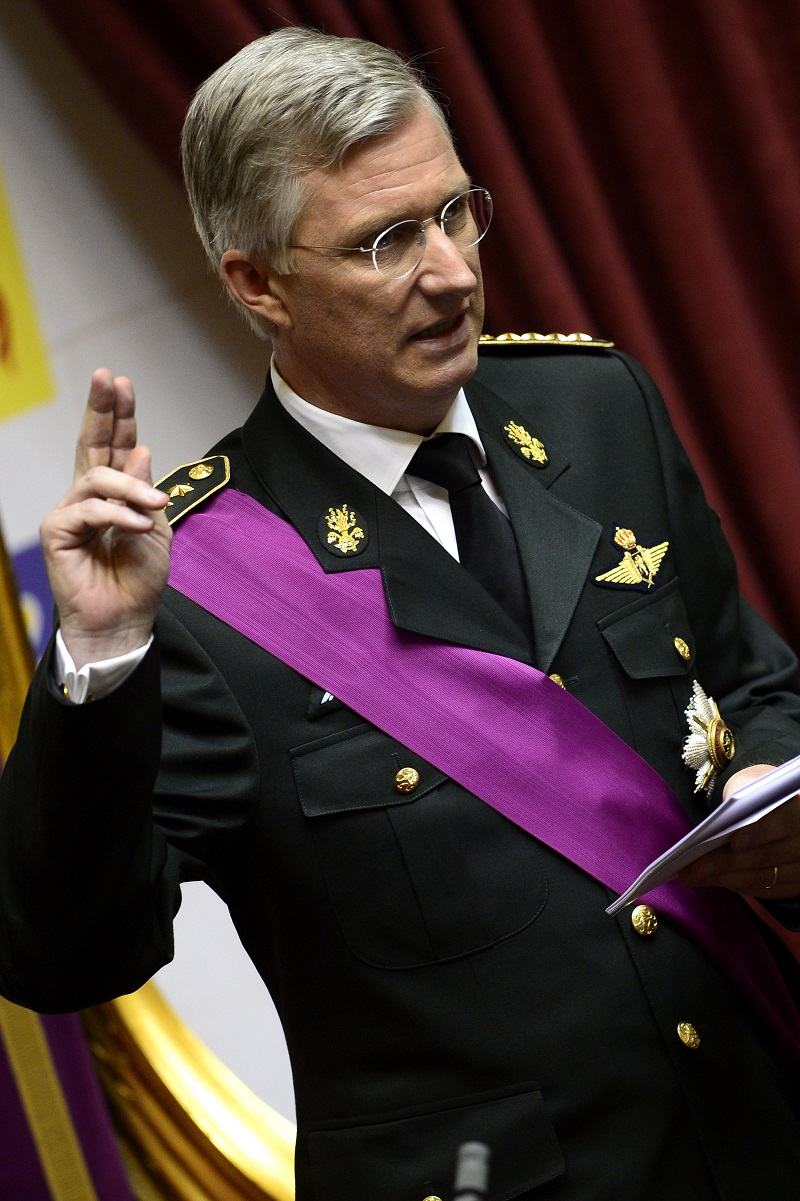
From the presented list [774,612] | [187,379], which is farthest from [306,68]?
[774,612]

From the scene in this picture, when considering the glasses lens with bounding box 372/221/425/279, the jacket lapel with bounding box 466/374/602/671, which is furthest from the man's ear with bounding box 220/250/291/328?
the jacket lapel with bounding box 466/374/602/671

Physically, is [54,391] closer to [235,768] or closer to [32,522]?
[32,522]

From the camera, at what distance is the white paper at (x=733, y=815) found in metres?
1.01

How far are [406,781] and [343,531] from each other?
240 mm

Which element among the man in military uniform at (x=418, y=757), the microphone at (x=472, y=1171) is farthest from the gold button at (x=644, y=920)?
the microphone at (x=472, y=1171)

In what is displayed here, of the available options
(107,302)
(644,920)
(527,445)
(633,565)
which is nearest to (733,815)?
(644,920)

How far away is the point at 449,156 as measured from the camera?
4.16 ft

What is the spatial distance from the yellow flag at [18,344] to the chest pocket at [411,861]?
39.4 inches

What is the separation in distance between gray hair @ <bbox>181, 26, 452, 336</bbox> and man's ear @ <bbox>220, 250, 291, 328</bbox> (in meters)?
0.01

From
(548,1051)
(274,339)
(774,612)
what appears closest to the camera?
(548,1051)

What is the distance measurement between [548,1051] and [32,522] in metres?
1.16

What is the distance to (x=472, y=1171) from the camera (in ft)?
3.78

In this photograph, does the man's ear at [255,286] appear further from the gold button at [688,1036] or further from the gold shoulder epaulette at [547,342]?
the gold button at [688,1036]

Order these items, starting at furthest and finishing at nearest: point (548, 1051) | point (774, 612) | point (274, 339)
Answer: point (774, 612)
point (274, 339)
point (548, 1051)
